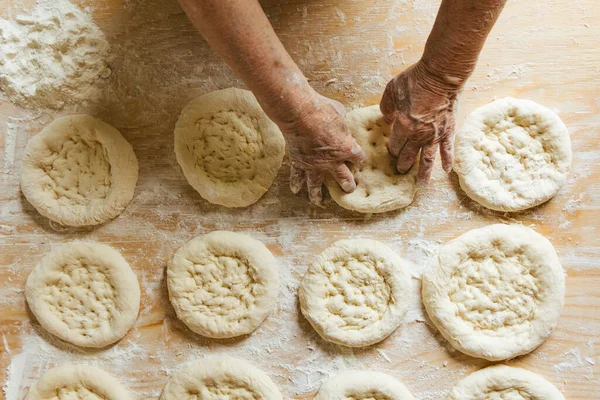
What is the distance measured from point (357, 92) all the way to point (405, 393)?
97 cm

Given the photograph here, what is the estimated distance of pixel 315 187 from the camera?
5.32 feet

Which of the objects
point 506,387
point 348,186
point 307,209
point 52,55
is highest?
point 52,55

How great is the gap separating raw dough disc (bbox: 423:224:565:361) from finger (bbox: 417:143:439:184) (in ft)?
0.78

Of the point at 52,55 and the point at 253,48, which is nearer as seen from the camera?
the point at 253,48

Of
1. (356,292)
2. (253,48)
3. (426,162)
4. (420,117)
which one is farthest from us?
(356,292)

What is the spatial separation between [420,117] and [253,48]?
1.63ft

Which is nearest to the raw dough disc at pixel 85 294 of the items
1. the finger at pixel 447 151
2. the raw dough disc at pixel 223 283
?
the raw dough disc at pixel 223 283

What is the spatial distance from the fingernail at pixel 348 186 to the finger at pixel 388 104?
236 mm

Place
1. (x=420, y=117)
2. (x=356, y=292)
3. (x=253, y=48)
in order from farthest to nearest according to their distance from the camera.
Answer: (x=356, y=292), (x=420, y=117), (x=253, y=48)

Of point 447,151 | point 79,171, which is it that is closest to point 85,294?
point 79,171

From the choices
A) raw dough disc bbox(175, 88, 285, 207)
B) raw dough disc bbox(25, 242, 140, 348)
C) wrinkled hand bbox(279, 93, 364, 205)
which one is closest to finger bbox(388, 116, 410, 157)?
wrinkled hand bbox(279, 93, 364, 205)

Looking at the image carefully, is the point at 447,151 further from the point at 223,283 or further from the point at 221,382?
the point at 221,382

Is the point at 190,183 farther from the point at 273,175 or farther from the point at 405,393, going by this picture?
the point at 405,393

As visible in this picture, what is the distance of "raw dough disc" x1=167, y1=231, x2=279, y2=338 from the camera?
1663 millimetres
